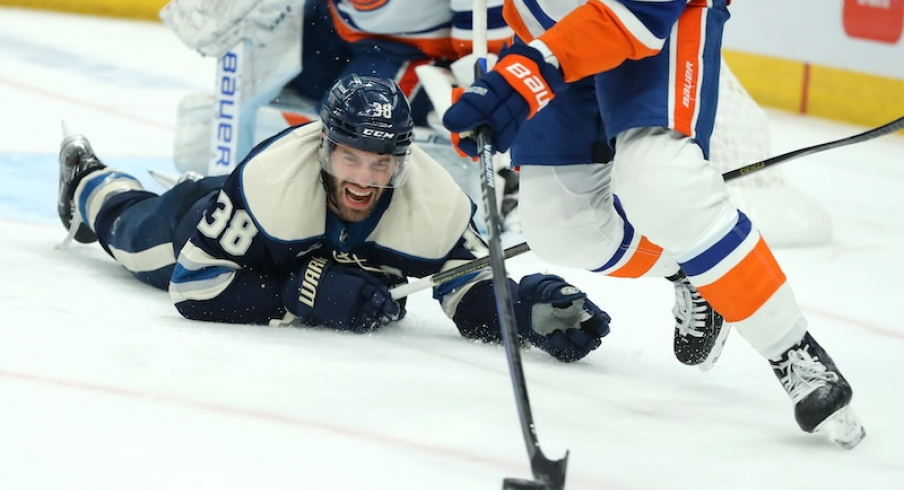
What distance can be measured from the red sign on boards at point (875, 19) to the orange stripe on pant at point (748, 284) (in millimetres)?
2943

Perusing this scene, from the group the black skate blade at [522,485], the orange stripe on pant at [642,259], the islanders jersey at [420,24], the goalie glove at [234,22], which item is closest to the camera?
the black skate blade at [522,485]

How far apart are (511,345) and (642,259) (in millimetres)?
555

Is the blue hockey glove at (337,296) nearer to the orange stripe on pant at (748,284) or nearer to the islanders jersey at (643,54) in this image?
the islanders jersey at (643,54)

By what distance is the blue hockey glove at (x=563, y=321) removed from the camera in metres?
2.23

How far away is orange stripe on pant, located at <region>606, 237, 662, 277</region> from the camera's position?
6.93 ft

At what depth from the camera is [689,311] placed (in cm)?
219

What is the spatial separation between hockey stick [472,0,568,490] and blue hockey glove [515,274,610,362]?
513 millimetres

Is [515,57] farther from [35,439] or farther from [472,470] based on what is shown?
[35,439]

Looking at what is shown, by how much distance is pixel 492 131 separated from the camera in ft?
5.57

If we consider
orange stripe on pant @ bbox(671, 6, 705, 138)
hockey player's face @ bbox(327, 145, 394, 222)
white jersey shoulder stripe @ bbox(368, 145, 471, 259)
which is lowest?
white jersey shoulder stripe @ bbox(368, 145, 471, 259)

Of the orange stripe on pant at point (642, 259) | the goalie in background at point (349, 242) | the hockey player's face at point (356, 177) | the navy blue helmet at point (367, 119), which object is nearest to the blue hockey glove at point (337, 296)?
the goalie in background at point (349, 242)

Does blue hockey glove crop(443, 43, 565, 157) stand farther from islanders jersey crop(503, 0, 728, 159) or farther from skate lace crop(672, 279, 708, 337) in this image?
skate lace crop(672, 279, 708, 337)

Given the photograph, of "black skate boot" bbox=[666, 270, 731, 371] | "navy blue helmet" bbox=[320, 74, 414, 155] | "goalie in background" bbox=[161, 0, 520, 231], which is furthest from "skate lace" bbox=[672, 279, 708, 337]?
"goalie in background" bbox=[161, 0, 520, 231]

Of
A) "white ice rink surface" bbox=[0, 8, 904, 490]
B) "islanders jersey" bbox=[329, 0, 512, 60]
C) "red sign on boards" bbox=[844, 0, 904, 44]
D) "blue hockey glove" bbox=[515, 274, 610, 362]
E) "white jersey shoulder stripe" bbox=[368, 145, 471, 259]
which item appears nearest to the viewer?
"white ice rink surface" bbox=[0, 8, 904, 490]
